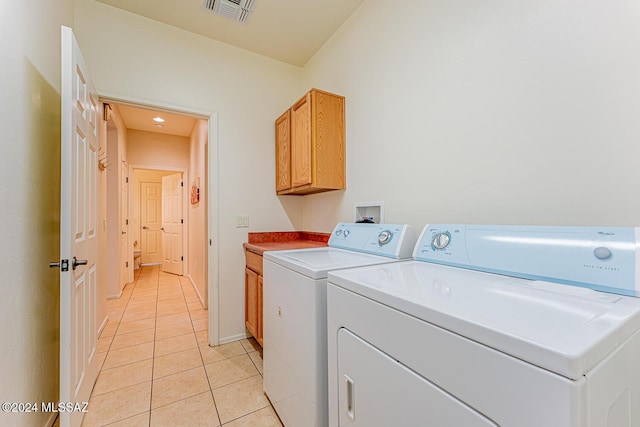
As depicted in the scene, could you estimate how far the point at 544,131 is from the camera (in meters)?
1.05

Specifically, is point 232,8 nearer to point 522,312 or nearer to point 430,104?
point 430,104

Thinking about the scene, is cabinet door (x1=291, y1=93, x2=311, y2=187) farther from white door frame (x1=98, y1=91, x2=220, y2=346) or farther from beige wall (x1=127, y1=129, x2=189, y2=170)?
beige wall (x1=127, y1=129, x2=189, y2=170)

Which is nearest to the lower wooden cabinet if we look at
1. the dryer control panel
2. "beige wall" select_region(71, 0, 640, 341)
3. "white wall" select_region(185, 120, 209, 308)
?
"beige wall" select_region(71, 0, 640, 341)

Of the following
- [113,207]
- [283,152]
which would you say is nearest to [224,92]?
[283,152]

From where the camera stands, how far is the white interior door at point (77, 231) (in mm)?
1173

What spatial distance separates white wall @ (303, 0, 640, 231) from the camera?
0.90m

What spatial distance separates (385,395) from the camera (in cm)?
74

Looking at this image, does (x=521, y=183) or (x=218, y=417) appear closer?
(x=521, y=183)

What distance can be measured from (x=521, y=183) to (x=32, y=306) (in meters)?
2.25

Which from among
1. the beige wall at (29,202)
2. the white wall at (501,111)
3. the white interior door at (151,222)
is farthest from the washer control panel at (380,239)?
the white interior door at (151,222)

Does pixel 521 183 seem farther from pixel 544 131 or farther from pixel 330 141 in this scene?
pixel 330 141

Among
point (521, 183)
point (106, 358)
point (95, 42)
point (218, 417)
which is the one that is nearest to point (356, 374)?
point (521, 183)

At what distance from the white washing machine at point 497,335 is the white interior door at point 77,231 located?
3.88 feet

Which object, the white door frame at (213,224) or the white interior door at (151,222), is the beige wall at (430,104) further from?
the white interior door at (151,222)
